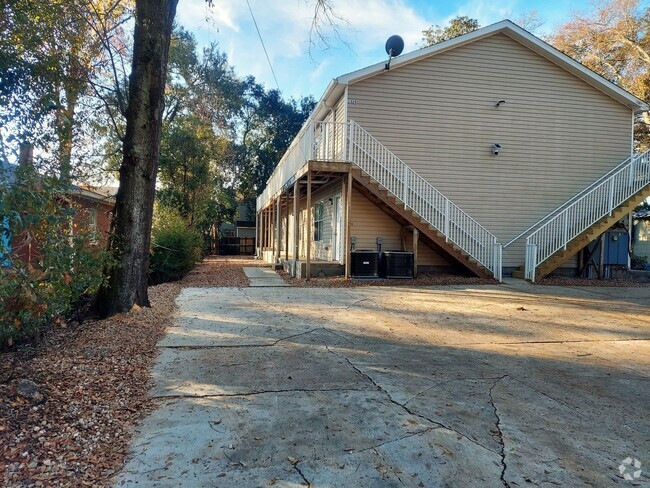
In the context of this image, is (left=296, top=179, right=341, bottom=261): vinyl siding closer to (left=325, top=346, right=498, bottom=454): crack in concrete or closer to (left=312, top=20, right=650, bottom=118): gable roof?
(left=312, top=20, right=650, bottom=118): gable roof

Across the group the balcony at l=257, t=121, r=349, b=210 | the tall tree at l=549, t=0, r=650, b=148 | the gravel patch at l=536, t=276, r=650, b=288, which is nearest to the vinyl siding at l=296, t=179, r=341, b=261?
the balcony at l=257, t=121, r=349, b=210

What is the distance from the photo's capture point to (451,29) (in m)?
27.0

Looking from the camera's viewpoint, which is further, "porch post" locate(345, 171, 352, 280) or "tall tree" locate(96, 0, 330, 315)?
"porch post" locate(345, 171, 352, 280)

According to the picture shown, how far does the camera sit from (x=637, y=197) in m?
12.4

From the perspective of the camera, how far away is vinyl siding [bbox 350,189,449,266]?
1298cm

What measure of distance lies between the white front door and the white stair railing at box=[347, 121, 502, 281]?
2.03 m

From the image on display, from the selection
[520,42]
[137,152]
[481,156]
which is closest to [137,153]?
[137,152]

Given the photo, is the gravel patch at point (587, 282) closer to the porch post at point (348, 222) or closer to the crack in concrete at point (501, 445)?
the porch post at point (348, 222)

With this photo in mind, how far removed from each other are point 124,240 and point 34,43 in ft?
9.11

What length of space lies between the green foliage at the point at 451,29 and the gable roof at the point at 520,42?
14.0 meters

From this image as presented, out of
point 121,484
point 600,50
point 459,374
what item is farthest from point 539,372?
point 600,50

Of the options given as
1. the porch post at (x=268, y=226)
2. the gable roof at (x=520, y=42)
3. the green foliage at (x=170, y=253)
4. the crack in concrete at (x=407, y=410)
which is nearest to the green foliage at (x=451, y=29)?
the gable roof at (x=520, y=42)

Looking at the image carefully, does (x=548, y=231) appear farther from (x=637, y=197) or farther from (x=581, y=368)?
(x=581, y=368)

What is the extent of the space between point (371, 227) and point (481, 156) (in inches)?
169
